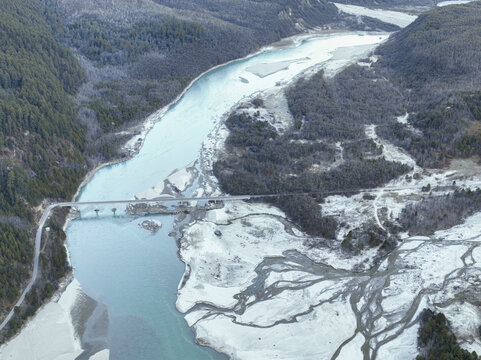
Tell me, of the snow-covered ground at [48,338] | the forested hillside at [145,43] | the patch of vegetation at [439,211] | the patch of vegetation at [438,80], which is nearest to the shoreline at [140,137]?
the snow-covered ground at [48,338]

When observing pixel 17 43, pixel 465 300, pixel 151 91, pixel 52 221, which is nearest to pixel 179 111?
pixel 151 91

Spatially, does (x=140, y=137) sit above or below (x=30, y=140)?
below

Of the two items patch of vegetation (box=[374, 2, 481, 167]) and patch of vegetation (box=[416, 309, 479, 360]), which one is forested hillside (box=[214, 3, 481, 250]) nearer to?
patch of vegetation (box=[374, 2, 481, 167])

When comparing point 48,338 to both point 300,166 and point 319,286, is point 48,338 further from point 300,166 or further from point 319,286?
point 300,166

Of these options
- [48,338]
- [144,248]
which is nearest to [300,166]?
[144,248]

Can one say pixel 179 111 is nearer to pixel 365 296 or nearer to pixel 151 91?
pixel 151 91
